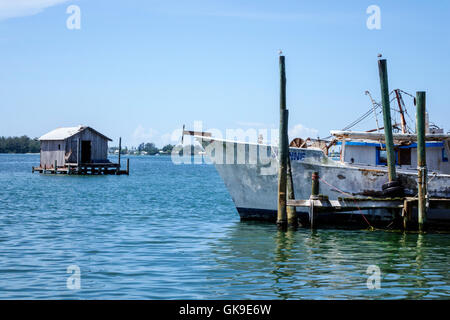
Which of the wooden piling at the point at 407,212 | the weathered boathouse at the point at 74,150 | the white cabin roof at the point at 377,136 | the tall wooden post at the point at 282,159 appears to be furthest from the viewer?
the weathered boathouse at the point at 74,150

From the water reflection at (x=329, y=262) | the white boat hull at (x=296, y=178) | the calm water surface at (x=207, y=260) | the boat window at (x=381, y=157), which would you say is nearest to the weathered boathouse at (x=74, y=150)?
the calm water surface at (x=207, y=260)

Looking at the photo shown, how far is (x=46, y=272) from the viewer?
12.2 m

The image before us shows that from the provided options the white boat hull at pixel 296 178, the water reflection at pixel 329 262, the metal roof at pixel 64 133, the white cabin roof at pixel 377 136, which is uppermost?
the metal roof at pixel 64 133

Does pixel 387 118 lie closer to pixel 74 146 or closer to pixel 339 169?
pixel 339 169

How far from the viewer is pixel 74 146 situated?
55.8 meters

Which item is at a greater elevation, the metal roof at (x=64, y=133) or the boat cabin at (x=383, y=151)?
the metal roof at (x=64, y=133)

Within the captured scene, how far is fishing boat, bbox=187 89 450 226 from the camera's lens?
18641 mm

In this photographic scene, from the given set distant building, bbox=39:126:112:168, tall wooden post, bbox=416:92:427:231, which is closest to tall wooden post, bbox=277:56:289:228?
tall wooden post, bbox=416:92:427:231

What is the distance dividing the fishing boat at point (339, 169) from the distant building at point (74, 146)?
3762cm

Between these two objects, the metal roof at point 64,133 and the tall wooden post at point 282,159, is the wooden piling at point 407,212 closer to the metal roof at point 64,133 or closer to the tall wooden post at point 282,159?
the tall wooden post at point 282,159

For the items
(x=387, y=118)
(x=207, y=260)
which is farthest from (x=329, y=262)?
(x=387, y=118)

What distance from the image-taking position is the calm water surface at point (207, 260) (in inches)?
422
